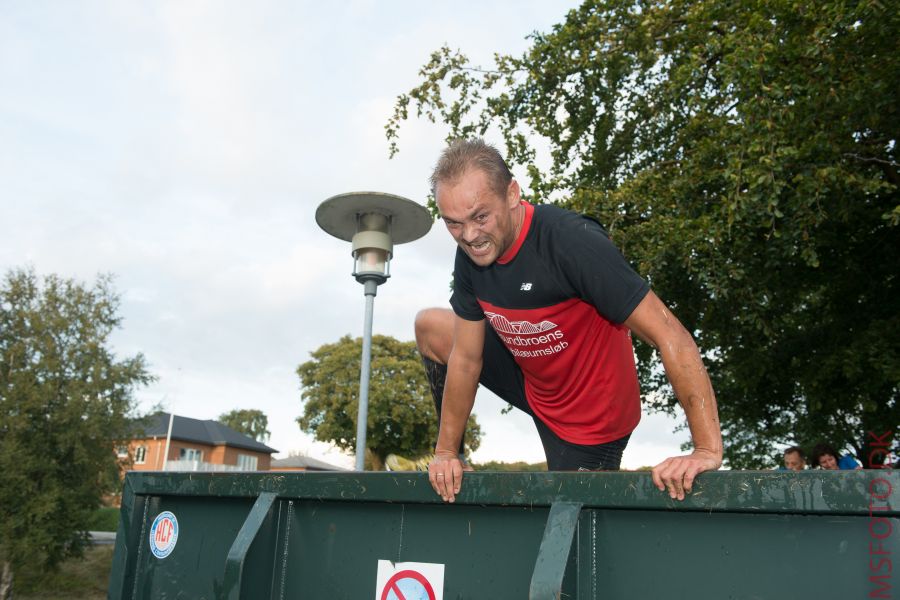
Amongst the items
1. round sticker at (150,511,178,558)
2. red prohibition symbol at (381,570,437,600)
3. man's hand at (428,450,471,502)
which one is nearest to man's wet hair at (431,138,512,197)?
man's hand at (428,450,471,502)

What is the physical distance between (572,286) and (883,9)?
6.26 m

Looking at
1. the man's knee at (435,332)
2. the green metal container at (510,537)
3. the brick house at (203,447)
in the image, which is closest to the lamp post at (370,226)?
the man's knee at (435,332)

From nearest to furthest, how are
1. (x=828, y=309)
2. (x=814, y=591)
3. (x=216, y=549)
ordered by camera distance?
(x=814, y=591), (x=216, y=549), (x=828, y=309)

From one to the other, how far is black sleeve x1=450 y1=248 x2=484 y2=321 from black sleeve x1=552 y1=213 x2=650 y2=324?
0.40 m

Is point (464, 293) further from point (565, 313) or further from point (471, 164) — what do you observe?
point (471, 164)

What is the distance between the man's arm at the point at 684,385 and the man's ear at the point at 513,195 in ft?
1.86

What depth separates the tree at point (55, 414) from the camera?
15727mm

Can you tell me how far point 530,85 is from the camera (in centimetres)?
1026

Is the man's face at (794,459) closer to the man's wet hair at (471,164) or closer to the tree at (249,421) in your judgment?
the man's wet hair at (471,164)

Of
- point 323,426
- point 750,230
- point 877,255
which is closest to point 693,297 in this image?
point 750,230

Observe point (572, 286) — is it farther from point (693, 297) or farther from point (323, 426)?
point (323, 426)

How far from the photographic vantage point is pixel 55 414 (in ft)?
54.9

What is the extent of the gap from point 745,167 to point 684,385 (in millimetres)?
6056

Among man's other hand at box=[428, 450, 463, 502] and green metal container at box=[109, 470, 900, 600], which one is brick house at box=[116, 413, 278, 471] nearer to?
green metal container at box=[109, 470, 900, 600]
